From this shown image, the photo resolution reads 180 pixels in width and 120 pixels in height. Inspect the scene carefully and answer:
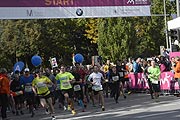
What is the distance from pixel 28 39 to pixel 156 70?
36363 millimetres

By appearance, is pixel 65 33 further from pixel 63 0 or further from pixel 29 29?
pixel 63 0

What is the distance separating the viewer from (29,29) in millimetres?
54156

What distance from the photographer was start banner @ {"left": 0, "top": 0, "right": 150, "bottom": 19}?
70.2 feet

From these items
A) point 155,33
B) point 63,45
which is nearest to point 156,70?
point 63,45

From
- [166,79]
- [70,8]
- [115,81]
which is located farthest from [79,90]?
[70,8]

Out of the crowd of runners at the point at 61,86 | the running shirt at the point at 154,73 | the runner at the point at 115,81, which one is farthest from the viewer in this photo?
the runner at the point at 115,81

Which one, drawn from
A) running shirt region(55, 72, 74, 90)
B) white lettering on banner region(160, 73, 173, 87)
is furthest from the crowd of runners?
white lettering on banner region(160, 73, 173, 87)

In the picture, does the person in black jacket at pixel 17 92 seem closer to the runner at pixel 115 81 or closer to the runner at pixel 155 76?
the runner at pixel 115 81

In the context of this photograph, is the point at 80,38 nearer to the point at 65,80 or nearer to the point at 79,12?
the point at 79,12

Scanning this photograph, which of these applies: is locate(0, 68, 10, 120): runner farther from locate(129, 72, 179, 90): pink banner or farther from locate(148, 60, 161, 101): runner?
locate(129, 72, 179, 90): pink banner

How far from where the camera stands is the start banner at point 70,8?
70.2 ft

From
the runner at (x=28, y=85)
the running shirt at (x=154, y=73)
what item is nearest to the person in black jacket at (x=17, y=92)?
the runner at (x=28, y=85)

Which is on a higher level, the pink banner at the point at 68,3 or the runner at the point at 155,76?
the pink banner at the point at 68,3

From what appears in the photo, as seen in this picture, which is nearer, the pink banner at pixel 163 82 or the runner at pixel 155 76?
the runner at pixel 155 76
